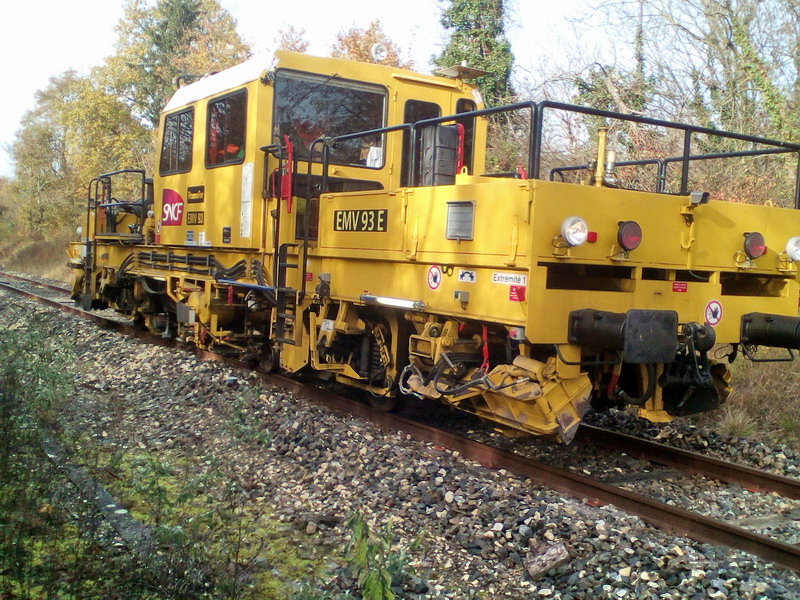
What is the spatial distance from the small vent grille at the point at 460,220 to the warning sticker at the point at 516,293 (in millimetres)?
Answer: 526

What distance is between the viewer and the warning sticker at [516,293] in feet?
15.5

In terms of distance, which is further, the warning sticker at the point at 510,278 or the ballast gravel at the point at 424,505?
the warning sticker at the point at 510,278

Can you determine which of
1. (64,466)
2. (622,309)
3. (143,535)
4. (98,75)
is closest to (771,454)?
(622,309)

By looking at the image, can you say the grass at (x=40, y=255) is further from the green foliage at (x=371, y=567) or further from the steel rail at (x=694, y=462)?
the green foliage at (x=371, y=567)

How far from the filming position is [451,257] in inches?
208

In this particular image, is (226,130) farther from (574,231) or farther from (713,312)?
(713,312)

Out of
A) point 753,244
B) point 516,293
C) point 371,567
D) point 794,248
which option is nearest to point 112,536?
point 371,567

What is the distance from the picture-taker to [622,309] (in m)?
5.12

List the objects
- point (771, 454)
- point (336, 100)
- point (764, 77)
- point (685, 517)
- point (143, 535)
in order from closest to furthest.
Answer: point (143, 535) < point (685, 517) < point (771, 454) < point (336, 100) < point (764, 77)

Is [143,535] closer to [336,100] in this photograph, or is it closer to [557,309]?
[557,309]

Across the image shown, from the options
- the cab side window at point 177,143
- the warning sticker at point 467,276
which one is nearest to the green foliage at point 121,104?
the cab side window at point 177,143

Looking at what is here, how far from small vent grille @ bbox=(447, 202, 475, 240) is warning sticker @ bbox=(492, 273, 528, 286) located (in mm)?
356

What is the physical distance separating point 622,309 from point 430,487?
1.79 m

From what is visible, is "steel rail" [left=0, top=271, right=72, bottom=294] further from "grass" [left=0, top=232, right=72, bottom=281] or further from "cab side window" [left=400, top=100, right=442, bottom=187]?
"cab side window" [left=400, top=100, right=442, bottom=187]
